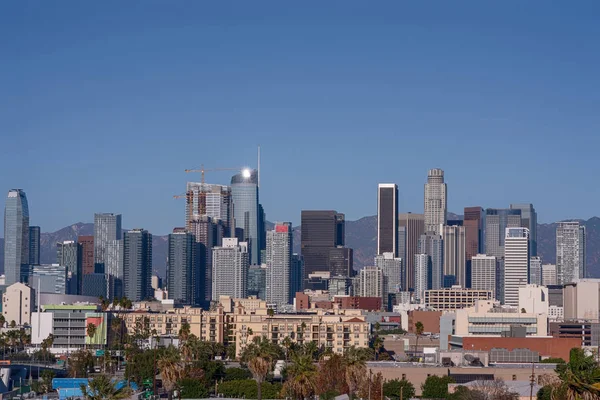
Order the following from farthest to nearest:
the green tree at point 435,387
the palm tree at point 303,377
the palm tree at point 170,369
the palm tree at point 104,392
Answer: the green tree at point 435,387
the palm tree at point 170,369
the palm tree at point 303,377
the palm tree at point 104,392

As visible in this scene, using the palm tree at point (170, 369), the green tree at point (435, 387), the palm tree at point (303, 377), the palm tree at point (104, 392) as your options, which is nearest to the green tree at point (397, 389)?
the green tree at point (435, 387)

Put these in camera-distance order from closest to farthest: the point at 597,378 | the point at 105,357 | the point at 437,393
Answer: the point at 597,378
the point at 437,393
the point at 105,357

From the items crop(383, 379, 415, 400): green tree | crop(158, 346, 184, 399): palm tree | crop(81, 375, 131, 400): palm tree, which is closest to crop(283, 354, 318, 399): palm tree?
crop(158, 346, 184, 399): palm tree

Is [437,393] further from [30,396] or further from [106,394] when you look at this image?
[106,394]

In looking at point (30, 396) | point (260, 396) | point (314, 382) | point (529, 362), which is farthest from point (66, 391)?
point (529, 362)

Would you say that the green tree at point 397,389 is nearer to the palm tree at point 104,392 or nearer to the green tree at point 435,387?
the green tree at point 435,387

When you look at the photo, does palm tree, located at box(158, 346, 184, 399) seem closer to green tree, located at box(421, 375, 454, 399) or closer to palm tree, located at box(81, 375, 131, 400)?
green tree, located at box(421, 375, 454, 399)

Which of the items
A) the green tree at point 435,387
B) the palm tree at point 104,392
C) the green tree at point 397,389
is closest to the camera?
the palm tree at point 104,392
